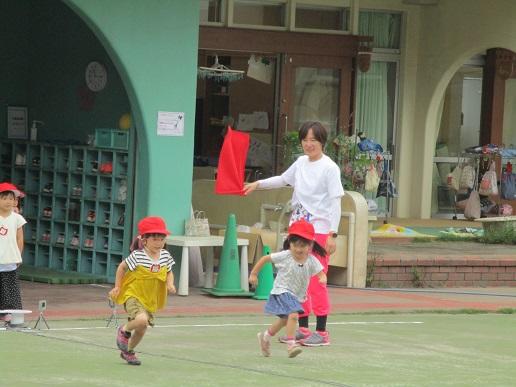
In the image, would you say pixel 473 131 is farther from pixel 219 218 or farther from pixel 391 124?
pixel 219 218

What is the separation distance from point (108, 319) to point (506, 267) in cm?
688

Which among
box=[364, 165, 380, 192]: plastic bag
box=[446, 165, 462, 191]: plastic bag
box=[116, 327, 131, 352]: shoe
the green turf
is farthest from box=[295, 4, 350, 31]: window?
box=[116, 327, 131, 352]: shoe

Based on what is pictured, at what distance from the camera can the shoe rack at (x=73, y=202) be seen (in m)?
17.2

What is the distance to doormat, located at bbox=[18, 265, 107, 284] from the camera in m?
17.1

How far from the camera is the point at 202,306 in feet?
49.9

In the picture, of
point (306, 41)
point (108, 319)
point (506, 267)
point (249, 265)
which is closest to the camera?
point (108, 319)

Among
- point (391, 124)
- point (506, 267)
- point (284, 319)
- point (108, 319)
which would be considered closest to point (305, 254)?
point (284, 319)

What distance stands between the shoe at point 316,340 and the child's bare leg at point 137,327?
1959mm

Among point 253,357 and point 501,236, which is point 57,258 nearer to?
point 501,236

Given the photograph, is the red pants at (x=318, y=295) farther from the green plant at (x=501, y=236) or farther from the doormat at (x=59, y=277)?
the green plant at (x=501, y=236)

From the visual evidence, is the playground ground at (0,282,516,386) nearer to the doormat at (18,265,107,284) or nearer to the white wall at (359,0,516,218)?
the doormat at (18,265,107,284)

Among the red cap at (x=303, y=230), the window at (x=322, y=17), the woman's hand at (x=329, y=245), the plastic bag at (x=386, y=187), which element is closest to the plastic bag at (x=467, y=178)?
the plastic bag at (x=386, y=187)

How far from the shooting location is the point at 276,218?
59.8ft

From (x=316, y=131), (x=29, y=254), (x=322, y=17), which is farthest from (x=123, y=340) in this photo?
(x=322, y=17)
